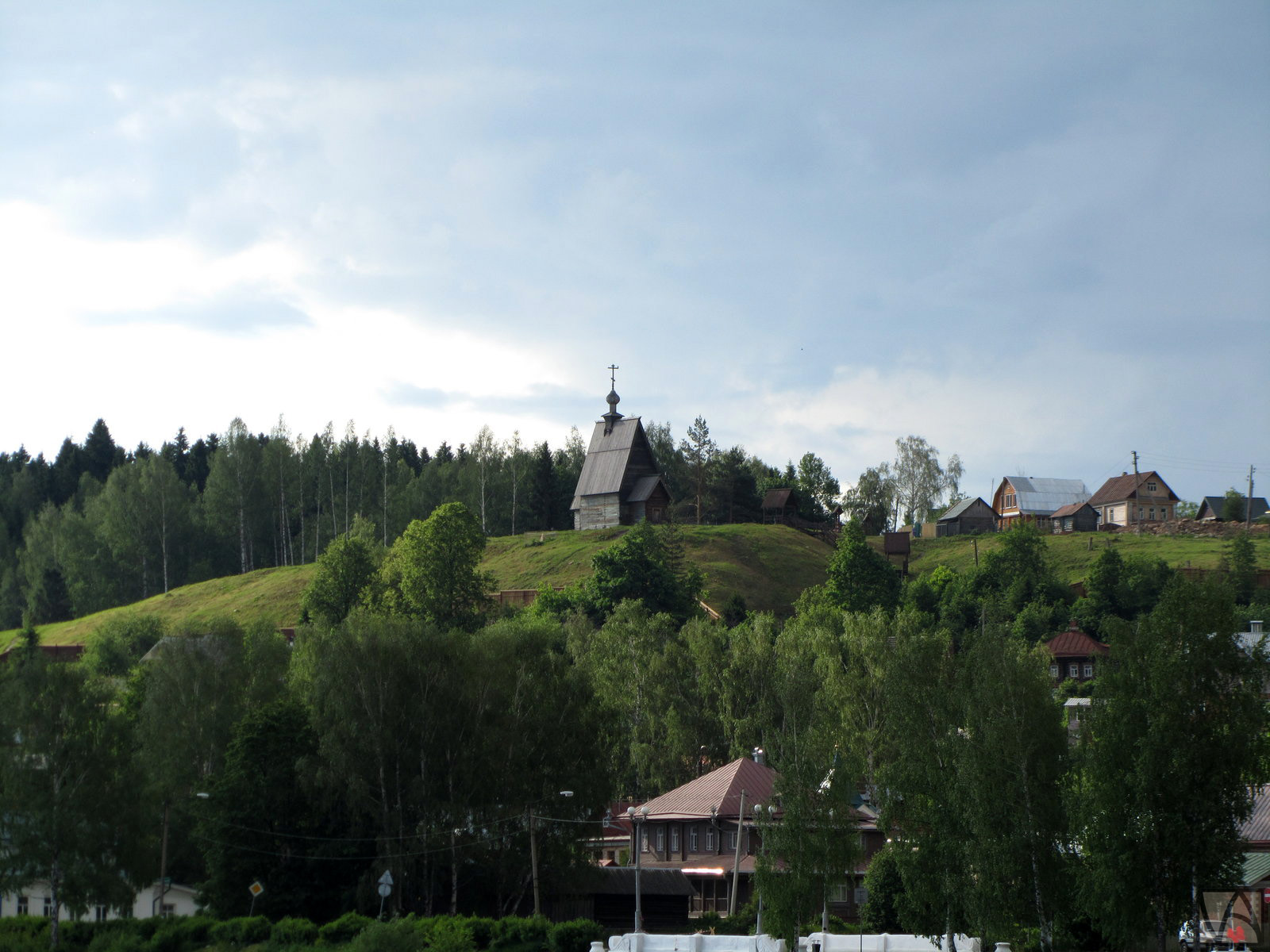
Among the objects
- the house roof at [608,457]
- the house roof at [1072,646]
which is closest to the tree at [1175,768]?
the house roof at [1072,646]

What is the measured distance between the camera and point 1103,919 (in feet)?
99.1

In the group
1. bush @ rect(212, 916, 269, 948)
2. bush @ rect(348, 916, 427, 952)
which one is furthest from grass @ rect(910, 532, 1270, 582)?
bush @ rect(348, 916, 427, 952)

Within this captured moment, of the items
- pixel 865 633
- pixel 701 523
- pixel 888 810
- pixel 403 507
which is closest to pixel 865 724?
pixel 865 633

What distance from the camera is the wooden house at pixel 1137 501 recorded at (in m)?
125

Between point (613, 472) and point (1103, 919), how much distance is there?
92.3 metres

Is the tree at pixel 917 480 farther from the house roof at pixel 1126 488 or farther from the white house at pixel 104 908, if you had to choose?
the white house at pixel 104 908

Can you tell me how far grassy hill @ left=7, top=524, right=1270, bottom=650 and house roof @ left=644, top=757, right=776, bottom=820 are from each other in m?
39.3

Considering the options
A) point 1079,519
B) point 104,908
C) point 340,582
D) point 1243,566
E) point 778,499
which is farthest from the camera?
point 778,499

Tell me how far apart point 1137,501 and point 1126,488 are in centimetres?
223

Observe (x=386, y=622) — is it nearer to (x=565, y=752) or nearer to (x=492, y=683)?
(x=492, y=683)

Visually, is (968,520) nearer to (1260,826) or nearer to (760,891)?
(1260,826)

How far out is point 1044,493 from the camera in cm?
13238

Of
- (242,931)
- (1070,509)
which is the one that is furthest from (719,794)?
(1070,509)

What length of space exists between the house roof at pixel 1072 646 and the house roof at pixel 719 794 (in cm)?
3064
